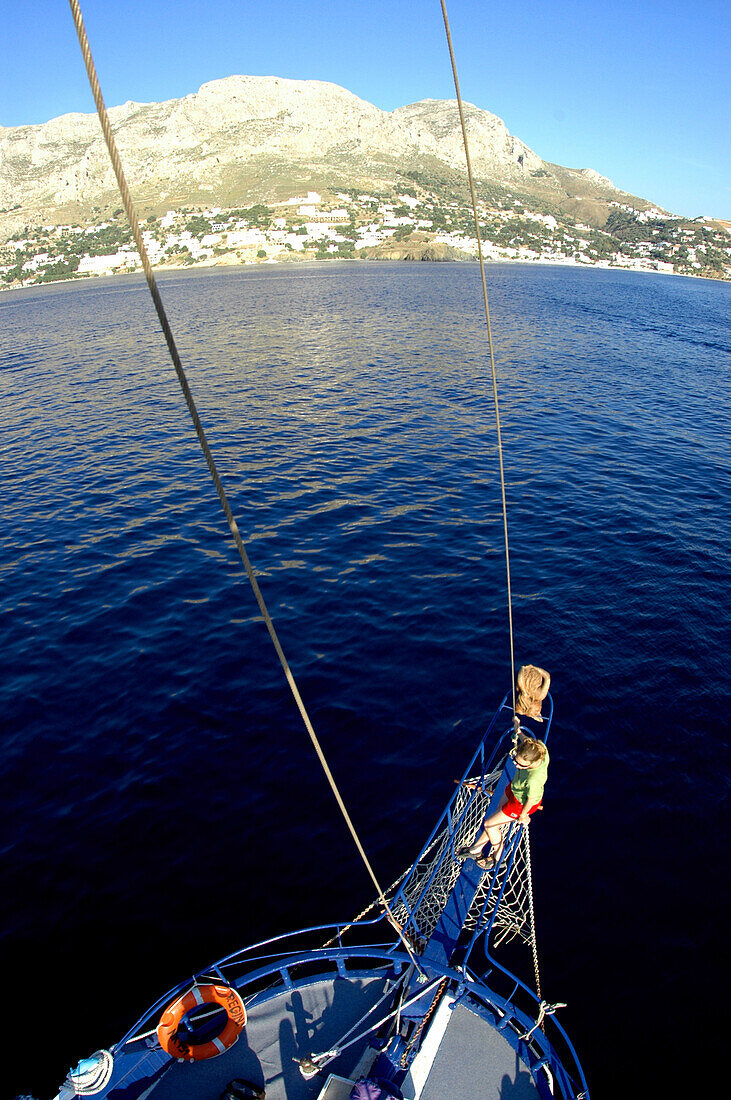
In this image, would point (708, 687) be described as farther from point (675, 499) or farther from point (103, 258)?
point (103, 258)

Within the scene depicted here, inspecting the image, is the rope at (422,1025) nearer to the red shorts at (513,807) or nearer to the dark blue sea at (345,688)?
the red shorts at (513,807)

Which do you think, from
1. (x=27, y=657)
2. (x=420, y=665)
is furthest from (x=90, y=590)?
(x=420, y=665)

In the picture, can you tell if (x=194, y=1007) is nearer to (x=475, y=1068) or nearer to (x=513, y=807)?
(x=475, y=1068)

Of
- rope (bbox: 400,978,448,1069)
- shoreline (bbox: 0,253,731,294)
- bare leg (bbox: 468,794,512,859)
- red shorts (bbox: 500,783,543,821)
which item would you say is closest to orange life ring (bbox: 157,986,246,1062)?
rope (bbox: 400,978,448,1069)

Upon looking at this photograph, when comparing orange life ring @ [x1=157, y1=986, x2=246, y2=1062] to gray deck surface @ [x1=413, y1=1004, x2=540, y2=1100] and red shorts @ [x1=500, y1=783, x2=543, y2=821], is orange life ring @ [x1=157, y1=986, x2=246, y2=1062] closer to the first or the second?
gray deck surface @ [x1=413, y1=1004, x2=540, y2=1100]

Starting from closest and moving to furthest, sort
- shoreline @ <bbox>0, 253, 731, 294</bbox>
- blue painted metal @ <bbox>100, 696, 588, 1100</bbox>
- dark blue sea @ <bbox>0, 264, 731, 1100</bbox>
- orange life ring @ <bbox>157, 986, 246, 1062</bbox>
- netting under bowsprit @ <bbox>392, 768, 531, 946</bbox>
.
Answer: orange life ring @ <bbox>157, 986, 246, 1062</bbox> → blue painted metal @ <bbox>100, 696, 588, 1100</bbox> → netting under bowsprit @ <bbox>392, 768, 531, 946</bbox> → dark blue sea @ <bbox>0, 264, 731, 1100</bbox> → shoreline @ <bbox>0, 253, 731, 294</bbox>
